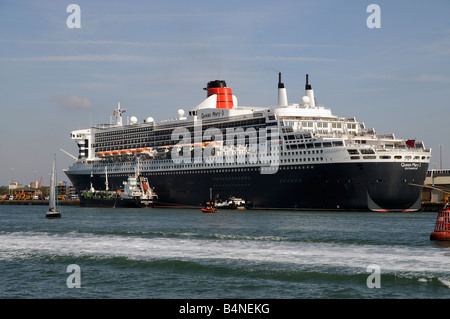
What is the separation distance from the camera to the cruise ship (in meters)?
63.6

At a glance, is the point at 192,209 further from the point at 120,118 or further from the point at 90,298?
the point at 90,298

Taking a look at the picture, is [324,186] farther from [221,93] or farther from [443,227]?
[221,93]

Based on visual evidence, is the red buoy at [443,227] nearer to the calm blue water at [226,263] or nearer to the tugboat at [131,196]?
the calm blue water at [226,263]

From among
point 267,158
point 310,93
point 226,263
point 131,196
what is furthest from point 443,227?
point 131,196

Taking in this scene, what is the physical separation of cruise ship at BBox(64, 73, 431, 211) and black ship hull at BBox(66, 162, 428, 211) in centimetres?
10

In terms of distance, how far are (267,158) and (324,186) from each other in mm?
9022

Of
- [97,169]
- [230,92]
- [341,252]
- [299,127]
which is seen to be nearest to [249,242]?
[341,252]

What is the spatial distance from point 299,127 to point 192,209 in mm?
19273

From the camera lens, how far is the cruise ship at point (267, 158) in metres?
63.6

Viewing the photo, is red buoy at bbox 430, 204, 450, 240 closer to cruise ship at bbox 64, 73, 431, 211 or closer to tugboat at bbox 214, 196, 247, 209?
cruise ship at bbox 64, 73, 431, 211

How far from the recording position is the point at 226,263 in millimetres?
27734

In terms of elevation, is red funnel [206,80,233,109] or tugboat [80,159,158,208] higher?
red funnel [206,80,233,109]

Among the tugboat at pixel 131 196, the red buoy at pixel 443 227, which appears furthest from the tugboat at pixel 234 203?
the red buoy at pixel 443 227

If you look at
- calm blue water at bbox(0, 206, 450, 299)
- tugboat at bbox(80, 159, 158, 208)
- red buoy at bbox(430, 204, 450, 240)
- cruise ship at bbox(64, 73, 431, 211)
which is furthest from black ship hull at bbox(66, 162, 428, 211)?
red buoy at bbox(430, 204, 450, 240)
